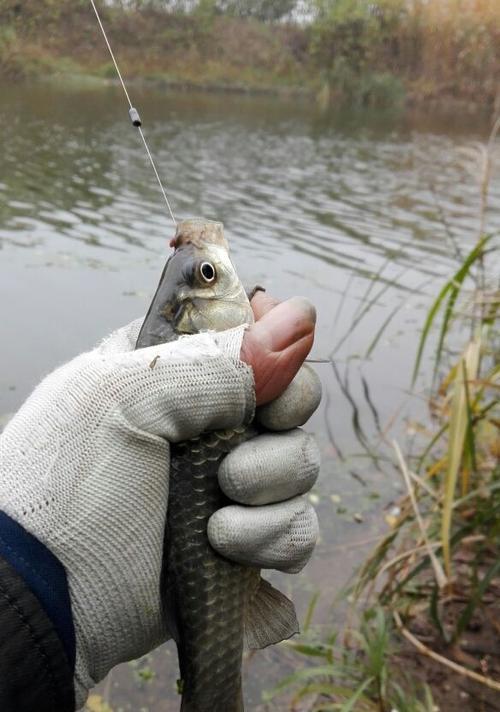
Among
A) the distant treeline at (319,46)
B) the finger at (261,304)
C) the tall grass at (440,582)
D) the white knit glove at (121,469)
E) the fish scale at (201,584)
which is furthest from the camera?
the distant treeline at (319,46)

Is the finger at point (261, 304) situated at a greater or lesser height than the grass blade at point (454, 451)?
greater

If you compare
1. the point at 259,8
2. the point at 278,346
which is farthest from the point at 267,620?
the point at 259,8

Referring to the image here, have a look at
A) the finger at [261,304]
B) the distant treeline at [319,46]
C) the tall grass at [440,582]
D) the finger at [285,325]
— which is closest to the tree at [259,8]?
the distant treeline at [319,46]

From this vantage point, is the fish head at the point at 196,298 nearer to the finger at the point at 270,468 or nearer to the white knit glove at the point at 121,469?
the white knit glove at the point at 121,469

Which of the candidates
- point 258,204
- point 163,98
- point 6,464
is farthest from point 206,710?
point 163,98

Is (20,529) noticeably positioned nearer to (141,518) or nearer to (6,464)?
(6,464)

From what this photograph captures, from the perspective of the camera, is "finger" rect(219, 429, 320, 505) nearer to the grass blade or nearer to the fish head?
the fish head
